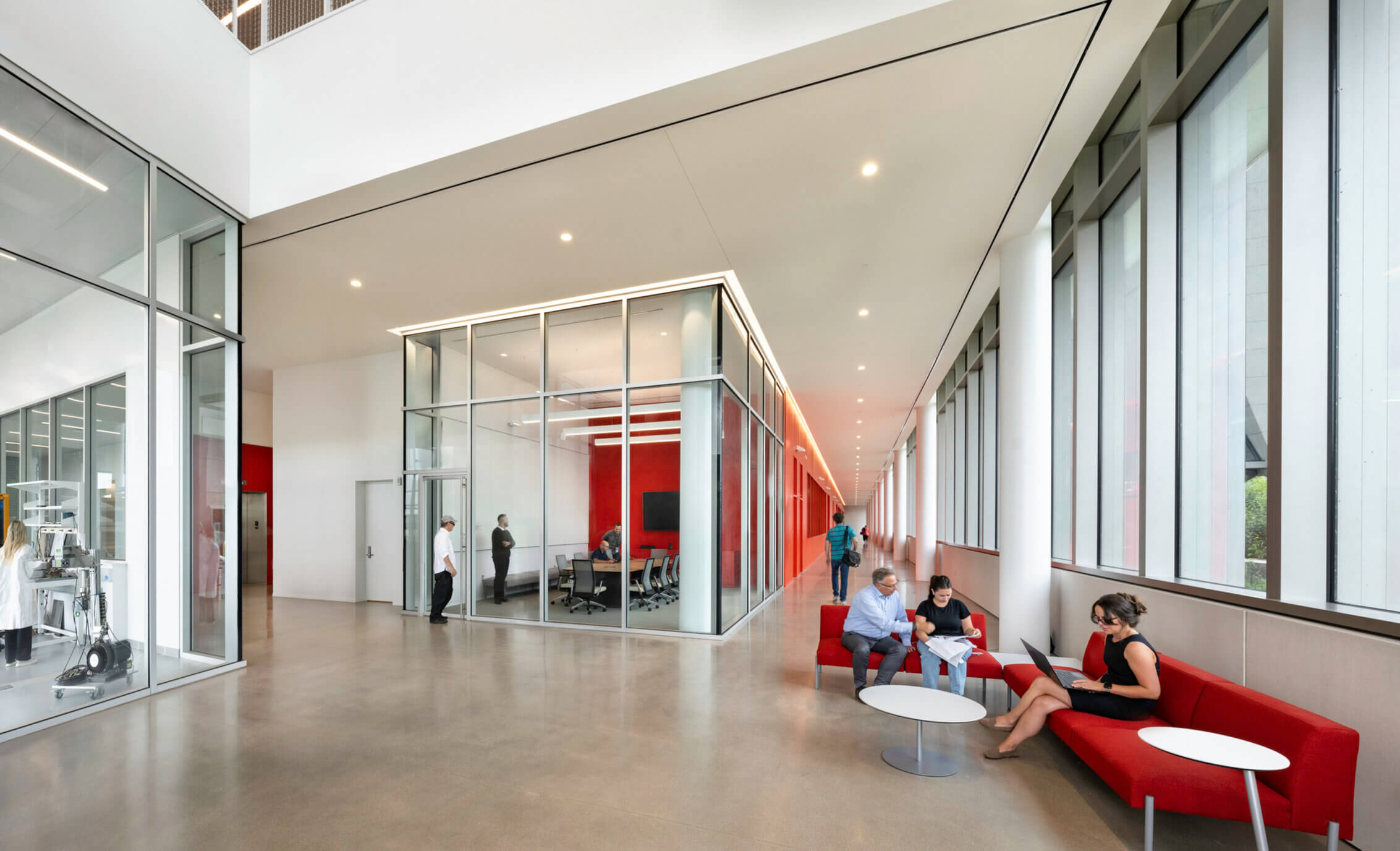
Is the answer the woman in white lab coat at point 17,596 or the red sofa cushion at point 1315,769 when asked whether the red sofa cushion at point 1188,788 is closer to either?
the red sofa cushion at point 1315,769

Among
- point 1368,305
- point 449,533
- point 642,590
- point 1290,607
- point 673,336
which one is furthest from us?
point 449,533

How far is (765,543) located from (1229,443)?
25.3ft

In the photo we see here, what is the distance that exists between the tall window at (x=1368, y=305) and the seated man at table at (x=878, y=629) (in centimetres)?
272

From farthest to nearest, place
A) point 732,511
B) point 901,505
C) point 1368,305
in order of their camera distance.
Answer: point 901,505
point 732,511
point 1368,305

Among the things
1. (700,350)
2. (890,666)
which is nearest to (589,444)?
(700,350)

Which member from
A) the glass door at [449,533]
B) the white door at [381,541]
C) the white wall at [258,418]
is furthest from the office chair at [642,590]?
the white wall at [258,418]

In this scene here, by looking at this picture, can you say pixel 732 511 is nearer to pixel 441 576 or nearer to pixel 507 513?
pixel 507 513

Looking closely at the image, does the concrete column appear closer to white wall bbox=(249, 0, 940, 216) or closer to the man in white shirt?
the man in white shirt

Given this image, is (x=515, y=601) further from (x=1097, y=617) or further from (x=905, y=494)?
(x=905, y=494)

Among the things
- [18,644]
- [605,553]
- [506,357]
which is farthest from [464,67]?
[605,553]

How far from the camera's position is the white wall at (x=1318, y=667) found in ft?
8.41

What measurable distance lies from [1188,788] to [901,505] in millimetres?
22688

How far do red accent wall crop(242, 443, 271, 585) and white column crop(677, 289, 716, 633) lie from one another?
1233 centimetres

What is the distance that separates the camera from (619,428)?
8336mm
